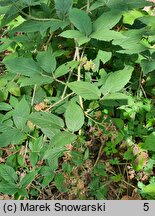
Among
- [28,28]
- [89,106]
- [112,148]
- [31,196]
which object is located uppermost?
[28,28]

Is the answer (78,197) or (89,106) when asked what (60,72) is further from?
(78,197)

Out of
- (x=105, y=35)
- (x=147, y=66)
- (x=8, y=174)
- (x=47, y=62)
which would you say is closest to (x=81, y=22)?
(x=105, y=35)

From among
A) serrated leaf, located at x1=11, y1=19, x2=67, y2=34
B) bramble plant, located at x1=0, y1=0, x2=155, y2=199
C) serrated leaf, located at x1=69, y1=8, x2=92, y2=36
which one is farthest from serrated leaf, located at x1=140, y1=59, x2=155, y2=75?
serrated leaf, located at x1=11, y1=19, x2=67, y2=34

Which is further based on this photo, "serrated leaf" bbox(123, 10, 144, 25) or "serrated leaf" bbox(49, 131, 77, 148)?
"serrated leaf" bbox(123, 10, 144, 25)

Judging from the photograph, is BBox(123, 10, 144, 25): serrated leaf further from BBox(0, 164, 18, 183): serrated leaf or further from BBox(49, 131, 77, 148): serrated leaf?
BBox(0, 164, 18, 183): serrated leaf

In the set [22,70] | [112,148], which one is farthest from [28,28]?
[112,148]

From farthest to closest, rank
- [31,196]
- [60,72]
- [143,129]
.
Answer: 1. [143,129]
2. [31,196]
3. [60,72]

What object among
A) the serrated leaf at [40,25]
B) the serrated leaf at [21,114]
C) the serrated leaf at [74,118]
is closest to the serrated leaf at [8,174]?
the serrated leaf at [21,114]

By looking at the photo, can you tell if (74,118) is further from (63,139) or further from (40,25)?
(40,25)
